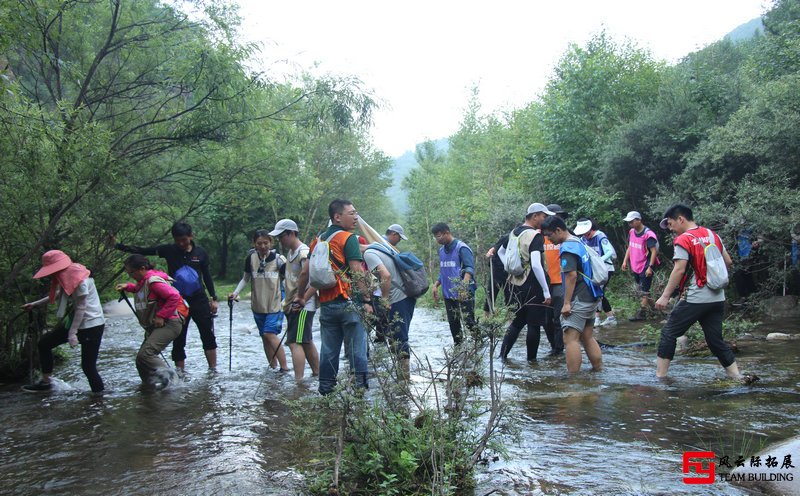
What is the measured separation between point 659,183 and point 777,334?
7.35m

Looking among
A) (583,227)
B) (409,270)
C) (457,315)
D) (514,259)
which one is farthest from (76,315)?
(583,227)

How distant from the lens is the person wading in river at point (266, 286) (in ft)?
25.8

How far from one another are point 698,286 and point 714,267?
0.26 m

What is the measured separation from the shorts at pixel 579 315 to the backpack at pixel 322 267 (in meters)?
2.95

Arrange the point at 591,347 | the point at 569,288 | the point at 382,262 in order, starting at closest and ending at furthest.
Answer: the point at 382,262 < the point at 569,288 < the point at 591,347

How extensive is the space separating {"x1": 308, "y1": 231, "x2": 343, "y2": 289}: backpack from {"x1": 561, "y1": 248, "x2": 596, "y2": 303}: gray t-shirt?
2800mm

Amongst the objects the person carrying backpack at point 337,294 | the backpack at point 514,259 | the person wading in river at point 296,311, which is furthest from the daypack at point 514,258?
the person carrying backpack at point 337,294

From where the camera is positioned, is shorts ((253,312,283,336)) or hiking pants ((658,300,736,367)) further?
shorts ((253,312,283,336))

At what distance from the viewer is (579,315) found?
22.4ft

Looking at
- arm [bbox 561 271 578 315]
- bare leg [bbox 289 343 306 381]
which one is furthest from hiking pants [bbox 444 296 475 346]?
bare leg [bbox 289 343 306 381]

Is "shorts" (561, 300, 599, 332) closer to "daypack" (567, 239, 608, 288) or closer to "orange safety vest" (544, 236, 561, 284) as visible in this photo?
"daypack" (567, 239, 608, 288)

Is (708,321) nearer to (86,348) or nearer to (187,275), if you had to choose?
(187,275)

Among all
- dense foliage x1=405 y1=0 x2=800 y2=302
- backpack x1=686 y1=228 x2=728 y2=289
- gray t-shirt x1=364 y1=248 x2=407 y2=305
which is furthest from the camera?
dense foliage x1=405 y1=0 x2=800 y2=302

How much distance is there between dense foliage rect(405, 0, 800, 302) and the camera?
35.7 ft
